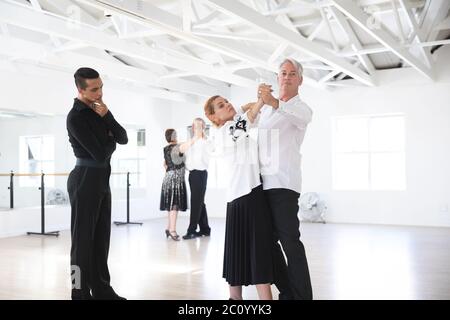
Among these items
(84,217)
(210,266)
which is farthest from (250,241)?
(210,266)

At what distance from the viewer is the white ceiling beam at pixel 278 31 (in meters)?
4.16

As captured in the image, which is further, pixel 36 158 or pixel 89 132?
pixel 36 158

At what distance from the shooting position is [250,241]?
8.59 feet

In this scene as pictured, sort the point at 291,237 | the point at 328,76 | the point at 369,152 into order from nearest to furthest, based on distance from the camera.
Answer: the point at 291,237
the point at 328,76
the point at 369,152

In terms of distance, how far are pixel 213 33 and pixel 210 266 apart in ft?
8.00

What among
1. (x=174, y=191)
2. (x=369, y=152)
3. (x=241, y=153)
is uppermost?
(x=369, y=152)

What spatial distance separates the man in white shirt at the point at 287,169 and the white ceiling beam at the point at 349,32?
343cm

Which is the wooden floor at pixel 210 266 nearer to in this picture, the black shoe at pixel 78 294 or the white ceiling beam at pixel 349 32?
the black shoe at pixel 78 294

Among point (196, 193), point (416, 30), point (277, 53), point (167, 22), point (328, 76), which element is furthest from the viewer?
point (328, 76)

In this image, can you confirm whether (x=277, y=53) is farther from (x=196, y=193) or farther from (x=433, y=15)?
(x=196, y=193)

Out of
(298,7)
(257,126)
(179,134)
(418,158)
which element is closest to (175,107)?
(179,134)

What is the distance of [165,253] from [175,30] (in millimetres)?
2445

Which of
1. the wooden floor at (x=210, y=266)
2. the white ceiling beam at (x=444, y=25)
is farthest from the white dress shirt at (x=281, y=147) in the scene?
the white ceiling beam at (x=444, y=25)
